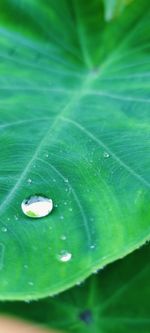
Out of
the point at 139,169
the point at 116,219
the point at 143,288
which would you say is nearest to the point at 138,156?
the point at 139,169

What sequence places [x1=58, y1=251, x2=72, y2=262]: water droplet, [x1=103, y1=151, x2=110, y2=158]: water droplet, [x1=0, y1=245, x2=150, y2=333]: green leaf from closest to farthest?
[x1=58, y1=251, x2=72, y2=262]: water droplet, [x1=103, y1=151, x2=110, y2=158]: water droplet, [x1=0, y1=245, x2=150, y2=333]: green leaf

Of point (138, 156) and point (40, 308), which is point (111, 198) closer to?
point (138, 156)

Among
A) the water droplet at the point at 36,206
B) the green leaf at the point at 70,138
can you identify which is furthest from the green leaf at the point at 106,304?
the water droplet at the point at 36,206

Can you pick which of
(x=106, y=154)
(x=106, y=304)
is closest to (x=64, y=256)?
(x=106, y=154)

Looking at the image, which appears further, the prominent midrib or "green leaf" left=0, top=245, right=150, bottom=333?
"green leaf" left=0, top=245, right=150, bottom=333

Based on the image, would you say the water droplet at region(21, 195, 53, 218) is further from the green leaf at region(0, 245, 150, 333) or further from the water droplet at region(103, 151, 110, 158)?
the green leaf at region(0, 245, 150, 333)

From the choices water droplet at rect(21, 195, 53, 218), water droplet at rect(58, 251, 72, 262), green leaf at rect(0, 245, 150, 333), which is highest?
green leaf at rect(0, 245, 150, 333)

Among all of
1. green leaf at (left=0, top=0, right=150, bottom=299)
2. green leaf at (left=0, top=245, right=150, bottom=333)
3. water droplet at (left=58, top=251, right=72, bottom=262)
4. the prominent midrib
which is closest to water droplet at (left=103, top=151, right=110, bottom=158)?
green leaf at (left=0, top=0, right=150, bottom=299)
